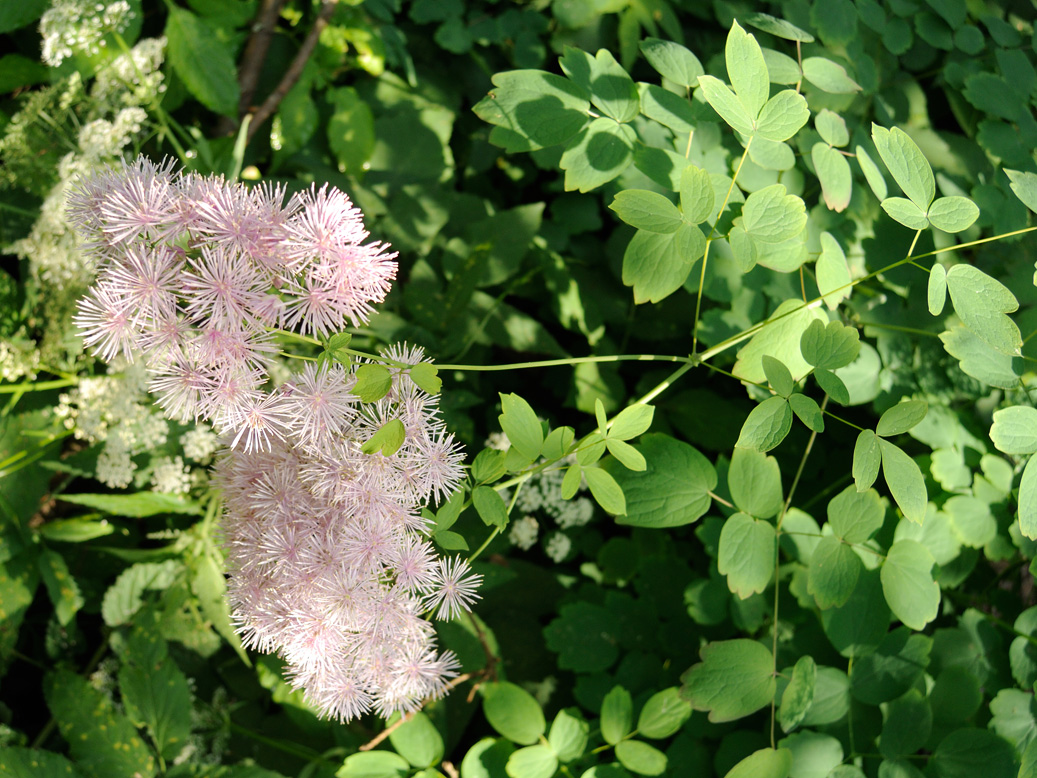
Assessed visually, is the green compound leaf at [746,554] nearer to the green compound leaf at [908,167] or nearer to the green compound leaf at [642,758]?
the green compound leaf at [642,758]

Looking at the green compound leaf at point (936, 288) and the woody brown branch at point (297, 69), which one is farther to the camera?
the woody brown branch at point (297, 69)

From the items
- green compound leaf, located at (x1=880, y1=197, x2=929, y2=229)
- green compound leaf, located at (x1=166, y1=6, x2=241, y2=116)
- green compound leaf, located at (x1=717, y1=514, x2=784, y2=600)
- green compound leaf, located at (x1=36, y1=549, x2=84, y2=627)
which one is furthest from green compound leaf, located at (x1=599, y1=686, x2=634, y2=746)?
green compound leaf, located at (x1=166, y1=6, x2=241, y2=116)

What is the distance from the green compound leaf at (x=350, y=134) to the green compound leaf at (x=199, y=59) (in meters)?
0.19

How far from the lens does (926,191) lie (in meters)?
0.67

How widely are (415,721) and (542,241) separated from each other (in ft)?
2.68

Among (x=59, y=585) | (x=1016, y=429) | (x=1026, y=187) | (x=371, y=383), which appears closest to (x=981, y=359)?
(x=1016, y=429)

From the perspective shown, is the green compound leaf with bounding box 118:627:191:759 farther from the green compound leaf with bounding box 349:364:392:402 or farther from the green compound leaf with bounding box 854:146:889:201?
the green compound leaf with bounding box 854:146:889:201

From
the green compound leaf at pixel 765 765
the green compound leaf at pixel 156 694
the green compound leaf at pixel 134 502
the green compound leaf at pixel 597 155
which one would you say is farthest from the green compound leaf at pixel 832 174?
the green compound leaf at pixel 156 694

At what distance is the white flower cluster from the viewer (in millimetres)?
1074

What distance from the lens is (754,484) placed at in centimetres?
80

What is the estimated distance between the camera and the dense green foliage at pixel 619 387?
0.72 m

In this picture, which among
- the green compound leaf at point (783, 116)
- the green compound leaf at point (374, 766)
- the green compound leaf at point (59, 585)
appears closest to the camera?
the green compound leaf at point (783, 116)

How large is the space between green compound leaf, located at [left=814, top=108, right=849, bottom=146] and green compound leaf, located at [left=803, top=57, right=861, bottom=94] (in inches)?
1.9

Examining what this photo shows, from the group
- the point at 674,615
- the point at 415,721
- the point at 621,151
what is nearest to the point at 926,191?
the point at 621,151
